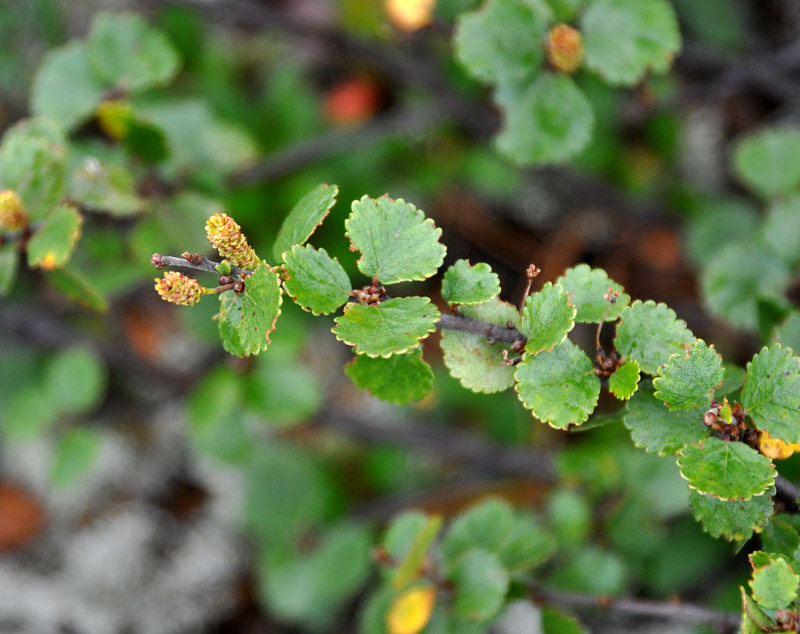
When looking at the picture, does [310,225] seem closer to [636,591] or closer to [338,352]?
[636,591]

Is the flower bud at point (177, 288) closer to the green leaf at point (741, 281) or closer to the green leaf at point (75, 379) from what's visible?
the green leaf at point (741, 281)

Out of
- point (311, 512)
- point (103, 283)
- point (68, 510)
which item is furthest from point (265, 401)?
point (68, 510)

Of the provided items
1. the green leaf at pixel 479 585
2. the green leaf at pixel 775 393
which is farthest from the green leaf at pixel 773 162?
the green leaf at pixel 479 585

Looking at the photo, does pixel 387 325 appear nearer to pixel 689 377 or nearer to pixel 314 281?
pixel 314 281

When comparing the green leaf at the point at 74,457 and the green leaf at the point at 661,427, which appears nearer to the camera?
the green leaf at the point at 661,427

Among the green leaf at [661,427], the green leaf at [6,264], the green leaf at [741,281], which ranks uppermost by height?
the green leaf at [661,427]

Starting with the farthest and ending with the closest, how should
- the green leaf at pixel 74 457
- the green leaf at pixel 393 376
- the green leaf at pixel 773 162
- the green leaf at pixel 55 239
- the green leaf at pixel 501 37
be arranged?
the green leaf at pixel 74 457
the green leaf at pixel 773 162
the green leaf at pixel 501 37
the green leaf at pixel 55 239
the green leaf at pixel 393 376

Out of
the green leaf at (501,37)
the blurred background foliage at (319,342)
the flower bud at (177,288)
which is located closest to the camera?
the flower bud at (177,288)

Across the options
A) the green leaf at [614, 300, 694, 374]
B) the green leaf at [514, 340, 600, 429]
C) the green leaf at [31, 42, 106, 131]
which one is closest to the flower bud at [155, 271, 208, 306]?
the green leaf at [514, 340, 600, 429]

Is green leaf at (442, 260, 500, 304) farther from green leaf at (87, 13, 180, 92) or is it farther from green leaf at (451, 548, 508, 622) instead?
green leaf at (87, 13, 180, 92)
